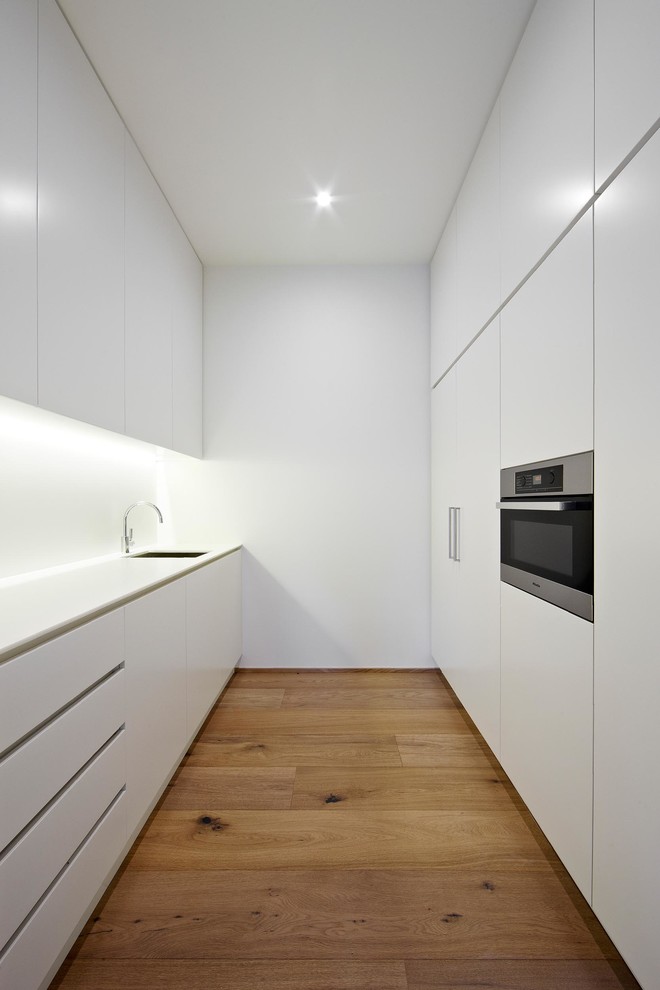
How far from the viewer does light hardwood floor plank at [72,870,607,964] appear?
139 centimetres

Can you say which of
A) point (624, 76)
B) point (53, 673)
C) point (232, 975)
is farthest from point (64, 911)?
point (624, 76)

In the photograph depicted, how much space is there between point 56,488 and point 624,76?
230 cm

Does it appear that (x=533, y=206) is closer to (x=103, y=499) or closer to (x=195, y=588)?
(x=195, y=588)

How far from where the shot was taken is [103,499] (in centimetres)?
277

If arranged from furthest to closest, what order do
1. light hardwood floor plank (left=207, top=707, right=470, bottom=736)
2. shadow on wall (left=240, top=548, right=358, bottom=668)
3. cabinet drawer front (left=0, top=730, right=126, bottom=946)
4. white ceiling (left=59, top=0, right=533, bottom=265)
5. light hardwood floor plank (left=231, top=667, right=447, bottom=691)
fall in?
shadow on wall (left=240, top=548, right=358, bottom=668)
light hardwood floor plank (left=231, top=667, right=447, bottom=691)
light hardwood floor plank (left=207, top=707, right=470, bottom=736)
white ceiling (left=59, top=0, right=533, bottom=265)
cabinet drawer front (left=0, top=730, right=126, bottom=946)

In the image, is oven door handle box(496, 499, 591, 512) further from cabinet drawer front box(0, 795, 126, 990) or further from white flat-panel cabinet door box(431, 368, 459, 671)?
cabinet drawer front box(0, 795, 126, 990)

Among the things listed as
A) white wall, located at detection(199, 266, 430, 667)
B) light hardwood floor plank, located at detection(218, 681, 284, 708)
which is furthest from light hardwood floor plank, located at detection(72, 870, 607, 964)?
white wall, located at detection(199, 266, 430, 667)

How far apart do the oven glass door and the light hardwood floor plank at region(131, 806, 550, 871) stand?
3.00ft

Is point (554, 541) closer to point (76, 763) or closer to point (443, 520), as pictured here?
point (76, 763)

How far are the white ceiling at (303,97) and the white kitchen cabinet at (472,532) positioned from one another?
3.07 ft

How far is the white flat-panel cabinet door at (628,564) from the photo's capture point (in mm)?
1104

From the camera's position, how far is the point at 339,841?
1830mm

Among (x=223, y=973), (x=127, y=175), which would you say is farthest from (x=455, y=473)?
(x=223, y=973)

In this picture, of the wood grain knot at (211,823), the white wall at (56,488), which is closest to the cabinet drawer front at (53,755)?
the wood grain knot at (211,823)
